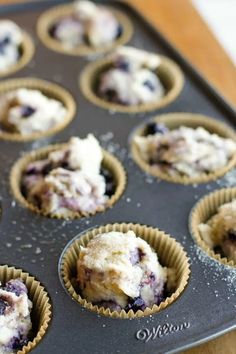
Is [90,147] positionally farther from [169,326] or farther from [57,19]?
[57,19]

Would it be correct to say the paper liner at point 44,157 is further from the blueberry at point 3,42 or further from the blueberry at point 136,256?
the blueberry at point 3,42

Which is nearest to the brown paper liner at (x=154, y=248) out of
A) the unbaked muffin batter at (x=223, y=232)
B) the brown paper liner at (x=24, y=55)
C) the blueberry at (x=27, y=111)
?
the unbaked muffin batter at (x=223, y=232)

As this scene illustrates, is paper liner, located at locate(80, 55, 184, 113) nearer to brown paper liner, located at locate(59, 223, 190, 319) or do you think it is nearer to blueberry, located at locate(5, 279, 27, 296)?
brown paper liner, located at locate(59, 223, 190, 319)

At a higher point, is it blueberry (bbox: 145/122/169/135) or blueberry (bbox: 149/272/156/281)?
blueberry (bbox: 149/272/156/281)

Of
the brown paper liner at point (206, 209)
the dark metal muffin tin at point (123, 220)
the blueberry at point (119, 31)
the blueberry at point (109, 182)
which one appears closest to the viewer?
the dark metal muffin tin at point (123, 220)

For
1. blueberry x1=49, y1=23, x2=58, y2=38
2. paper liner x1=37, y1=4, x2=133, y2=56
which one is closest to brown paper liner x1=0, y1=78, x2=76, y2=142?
paper liner x1=37, y1=4, x2=133, y2=56

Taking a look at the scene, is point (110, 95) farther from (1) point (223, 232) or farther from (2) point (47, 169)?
(1) point (223, 232)
